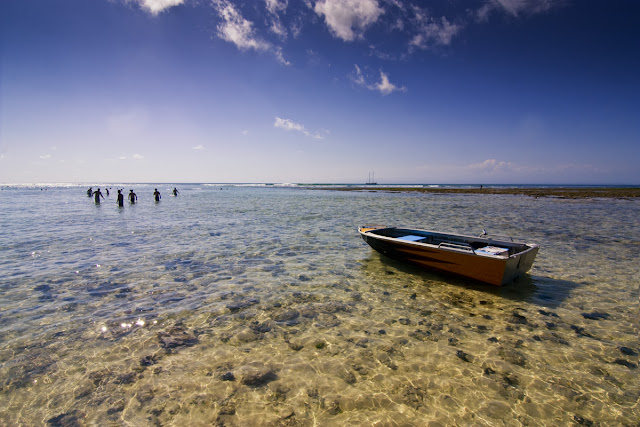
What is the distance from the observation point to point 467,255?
9.17 metres

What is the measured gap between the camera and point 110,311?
754 centimetres

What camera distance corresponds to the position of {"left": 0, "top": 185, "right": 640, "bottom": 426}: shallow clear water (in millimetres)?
4500

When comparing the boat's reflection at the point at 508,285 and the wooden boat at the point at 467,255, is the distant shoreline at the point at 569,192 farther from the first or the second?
the boat's reflection at the point at 508,285

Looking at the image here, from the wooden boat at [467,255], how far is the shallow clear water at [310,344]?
0.59 metres

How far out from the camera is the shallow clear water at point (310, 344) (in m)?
4.50

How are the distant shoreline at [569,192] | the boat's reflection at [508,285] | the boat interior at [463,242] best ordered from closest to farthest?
the boat's reflection at [508,285] < the boat interior at [463,242] < the distant shoreline at [569,192]

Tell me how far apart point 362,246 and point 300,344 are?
951cm

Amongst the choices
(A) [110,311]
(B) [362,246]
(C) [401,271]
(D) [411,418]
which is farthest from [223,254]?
(D) [411,418]

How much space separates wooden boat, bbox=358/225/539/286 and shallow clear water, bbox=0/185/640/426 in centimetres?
59

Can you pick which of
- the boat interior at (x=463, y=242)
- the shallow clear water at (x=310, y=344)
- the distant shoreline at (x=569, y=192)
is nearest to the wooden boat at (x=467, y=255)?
the boat interior at (x=463, y=242)

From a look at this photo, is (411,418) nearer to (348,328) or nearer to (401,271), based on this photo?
(348,328)

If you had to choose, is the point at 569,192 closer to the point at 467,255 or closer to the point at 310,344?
the point at 467,255

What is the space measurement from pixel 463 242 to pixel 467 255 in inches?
123


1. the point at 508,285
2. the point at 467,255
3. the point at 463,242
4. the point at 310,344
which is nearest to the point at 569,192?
the point at 463,242
